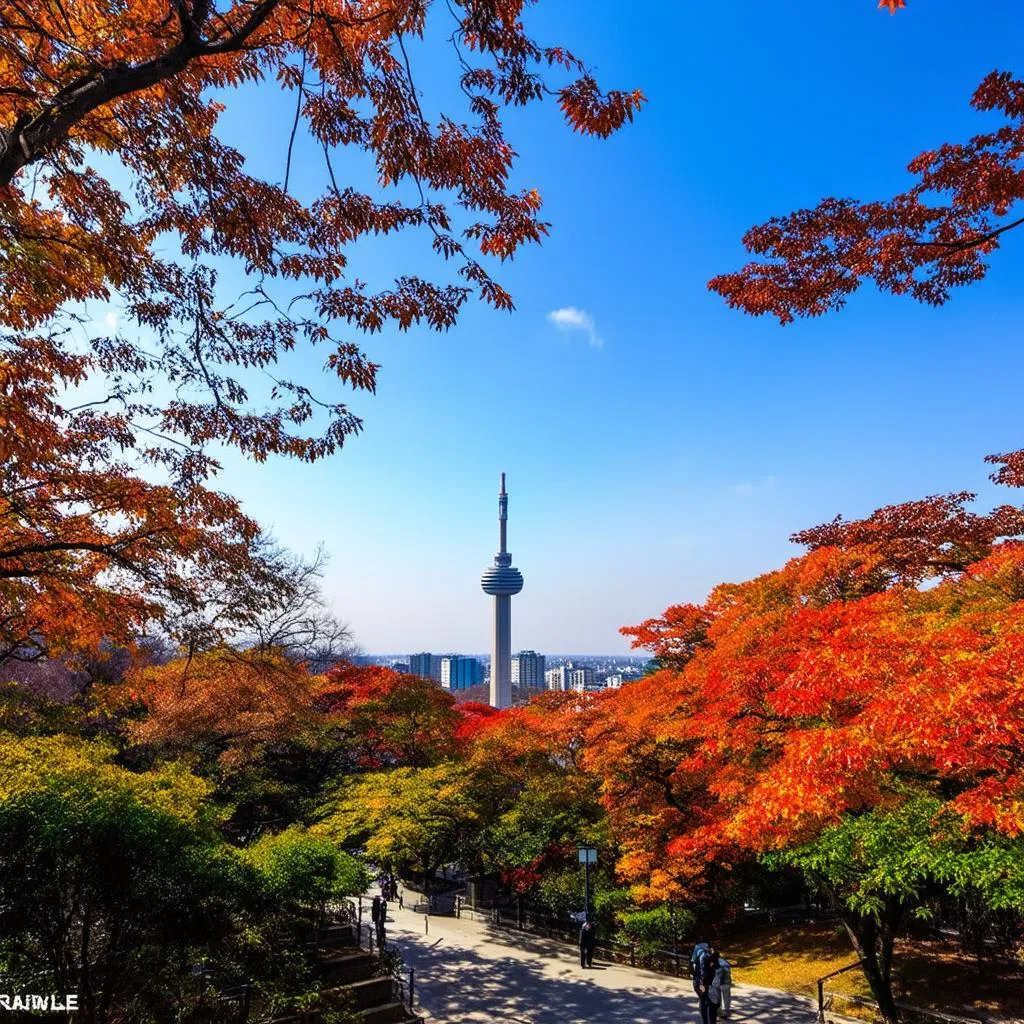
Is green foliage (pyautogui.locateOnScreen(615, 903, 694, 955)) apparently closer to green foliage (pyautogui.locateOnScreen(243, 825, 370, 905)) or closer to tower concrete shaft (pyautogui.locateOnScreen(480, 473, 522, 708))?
green foliage (pyautogui.locateOnScreen(243, 825, 370, 905))

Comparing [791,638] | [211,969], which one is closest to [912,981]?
[791,638]

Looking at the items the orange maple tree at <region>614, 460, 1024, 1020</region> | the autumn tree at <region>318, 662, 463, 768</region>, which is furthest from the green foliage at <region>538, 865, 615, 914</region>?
the autumn tree at <region>318, 662, 463, 768</region>

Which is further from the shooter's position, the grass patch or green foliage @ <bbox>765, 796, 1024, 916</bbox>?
the grass patch

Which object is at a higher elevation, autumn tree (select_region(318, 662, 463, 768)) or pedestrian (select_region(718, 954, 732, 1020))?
autumn tree (select_region(318, 662, 463, 768))

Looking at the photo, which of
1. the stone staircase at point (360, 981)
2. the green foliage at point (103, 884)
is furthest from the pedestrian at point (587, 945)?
the green foliage at point (103, 884)

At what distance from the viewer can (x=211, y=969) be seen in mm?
8141

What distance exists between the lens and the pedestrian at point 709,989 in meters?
9.69

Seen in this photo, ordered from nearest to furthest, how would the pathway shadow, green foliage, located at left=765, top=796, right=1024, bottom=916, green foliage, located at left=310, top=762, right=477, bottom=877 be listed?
1. green foliage, located at left=765, top=796, right=1024, bottom=916
2. the pathway shadow
3. green foliage, located at left=310, top=762, right=477, bottom=877

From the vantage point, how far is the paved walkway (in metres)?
10.7

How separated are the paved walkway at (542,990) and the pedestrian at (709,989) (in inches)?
35.6

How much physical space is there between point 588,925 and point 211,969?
28.7 feet

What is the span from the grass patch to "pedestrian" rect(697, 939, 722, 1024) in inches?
101

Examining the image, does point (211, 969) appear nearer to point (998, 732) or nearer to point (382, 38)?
point (998, 732)

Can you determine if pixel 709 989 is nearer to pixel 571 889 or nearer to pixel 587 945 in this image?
pixel 587 945
